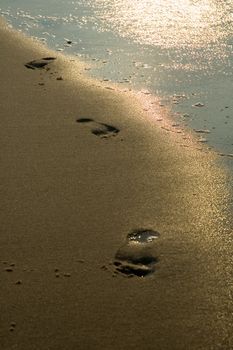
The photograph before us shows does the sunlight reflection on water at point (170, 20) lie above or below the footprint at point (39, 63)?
above

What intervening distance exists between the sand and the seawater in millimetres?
376

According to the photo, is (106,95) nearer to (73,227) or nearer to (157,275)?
(73,227)

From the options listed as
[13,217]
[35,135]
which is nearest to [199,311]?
[13,217]

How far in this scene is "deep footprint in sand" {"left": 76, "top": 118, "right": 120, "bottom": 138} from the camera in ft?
13.3

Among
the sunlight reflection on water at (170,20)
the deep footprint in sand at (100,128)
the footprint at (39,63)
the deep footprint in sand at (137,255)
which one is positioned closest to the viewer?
the deep footprint in sand at (137,255)

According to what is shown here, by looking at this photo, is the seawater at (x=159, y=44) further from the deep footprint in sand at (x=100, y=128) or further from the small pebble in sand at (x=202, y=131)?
the deep footprint in sand at (x=100, y=128)

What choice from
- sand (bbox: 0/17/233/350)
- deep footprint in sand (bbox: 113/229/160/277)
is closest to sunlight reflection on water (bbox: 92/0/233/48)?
sand (bbox: 0/17/233/350)

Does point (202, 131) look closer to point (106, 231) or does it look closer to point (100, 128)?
point (100, 128)

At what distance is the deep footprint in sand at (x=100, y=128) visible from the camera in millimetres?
4059

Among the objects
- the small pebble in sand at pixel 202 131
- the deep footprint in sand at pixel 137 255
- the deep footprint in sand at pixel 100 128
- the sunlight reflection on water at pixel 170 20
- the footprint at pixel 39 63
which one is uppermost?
the sunlight reflection on water at pixel 170 20

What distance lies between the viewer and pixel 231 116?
4332 mm

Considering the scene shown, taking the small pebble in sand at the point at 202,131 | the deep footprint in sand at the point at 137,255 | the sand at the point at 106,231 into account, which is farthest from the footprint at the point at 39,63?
the deep footprint in sand at the point at 137,255

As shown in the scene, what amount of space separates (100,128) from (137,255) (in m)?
1.42

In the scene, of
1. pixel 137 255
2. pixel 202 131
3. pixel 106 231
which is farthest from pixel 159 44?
pixel 137 255
